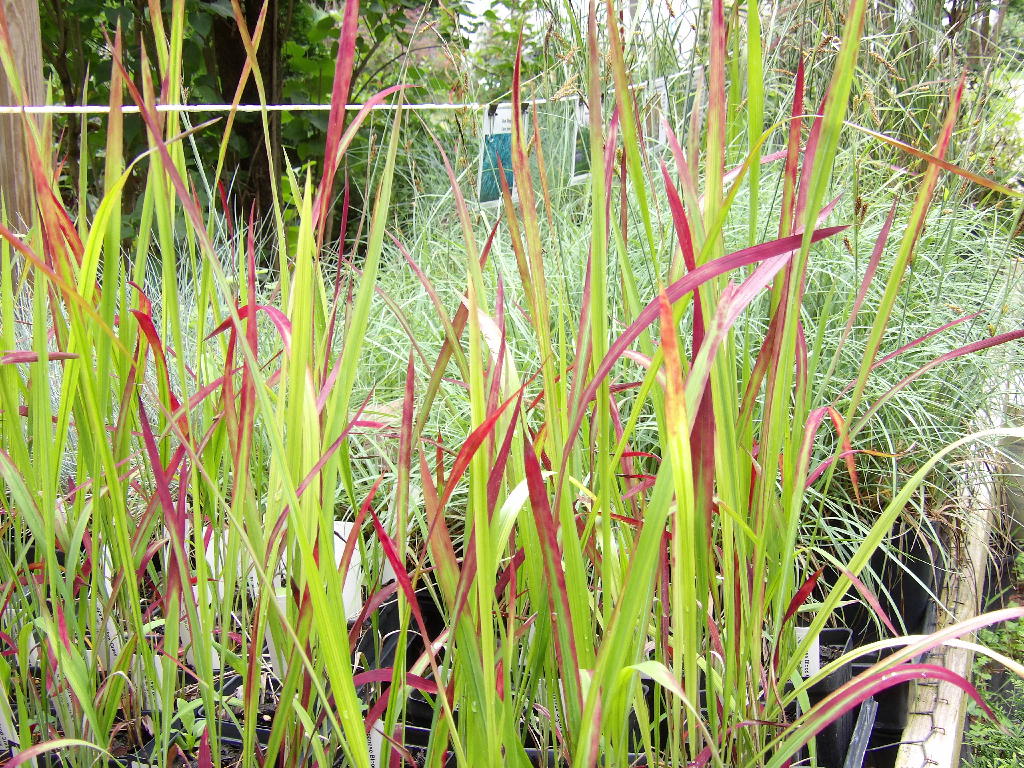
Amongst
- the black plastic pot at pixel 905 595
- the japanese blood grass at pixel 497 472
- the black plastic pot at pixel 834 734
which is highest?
the japanese blood grass at pixel 497 472

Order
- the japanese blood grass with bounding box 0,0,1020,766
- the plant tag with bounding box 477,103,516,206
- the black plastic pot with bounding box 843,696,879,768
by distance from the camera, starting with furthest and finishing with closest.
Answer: the plant tag with bounding box 477,103,516,206
the black plastic pot with bounding box 843,696,879,768
the japanese blood grass with bounding box 0,0,1020,766

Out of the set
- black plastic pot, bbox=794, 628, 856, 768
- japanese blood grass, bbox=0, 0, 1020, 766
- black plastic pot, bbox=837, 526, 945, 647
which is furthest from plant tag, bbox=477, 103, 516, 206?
japanese blood grass, bbox=0, 0, 1020, 766

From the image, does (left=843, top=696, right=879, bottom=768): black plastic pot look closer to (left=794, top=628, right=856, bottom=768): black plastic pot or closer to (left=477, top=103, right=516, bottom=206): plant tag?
(left=794, top=628, right=856, bottom=768): black plastic pot

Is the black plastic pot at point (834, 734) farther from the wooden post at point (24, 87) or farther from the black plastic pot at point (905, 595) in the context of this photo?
the wooden post at point (24, 87)

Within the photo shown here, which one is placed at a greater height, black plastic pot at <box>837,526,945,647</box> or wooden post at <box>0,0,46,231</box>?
wooden post at <box>0,0,46,231</box>

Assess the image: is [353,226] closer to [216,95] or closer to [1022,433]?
[216,95]

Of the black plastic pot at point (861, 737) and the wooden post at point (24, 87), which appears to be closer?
the black plastic pot at point (861, 737)

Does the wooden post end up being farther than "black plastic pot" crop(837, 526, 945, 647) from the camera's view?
Yes

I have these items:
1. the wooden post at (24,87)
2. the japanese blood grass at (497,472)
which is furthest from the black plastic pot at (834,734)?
the wooden post at (24,87)

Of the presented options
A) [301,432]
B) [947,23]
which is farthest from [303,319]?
[947,23]

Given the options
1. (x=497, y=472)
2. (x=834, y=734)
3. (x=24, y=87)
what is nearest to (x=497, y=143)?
(x=24, y=87)

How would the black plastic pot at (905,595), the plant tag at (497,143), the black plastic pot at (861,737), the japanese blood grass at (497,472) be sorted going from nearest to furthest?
the japanese blood grass at (497,472) → the black plastic pot at (861,737) → the black plastic pot at (905,595) → the plant tag at (497,143)

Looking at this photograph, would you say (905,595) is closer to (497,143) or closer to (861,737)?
(861,737)

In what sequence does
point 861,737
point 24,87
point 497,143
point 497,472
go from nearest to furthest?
point 497,472, point 861,737, point 497,143, point 24,87
